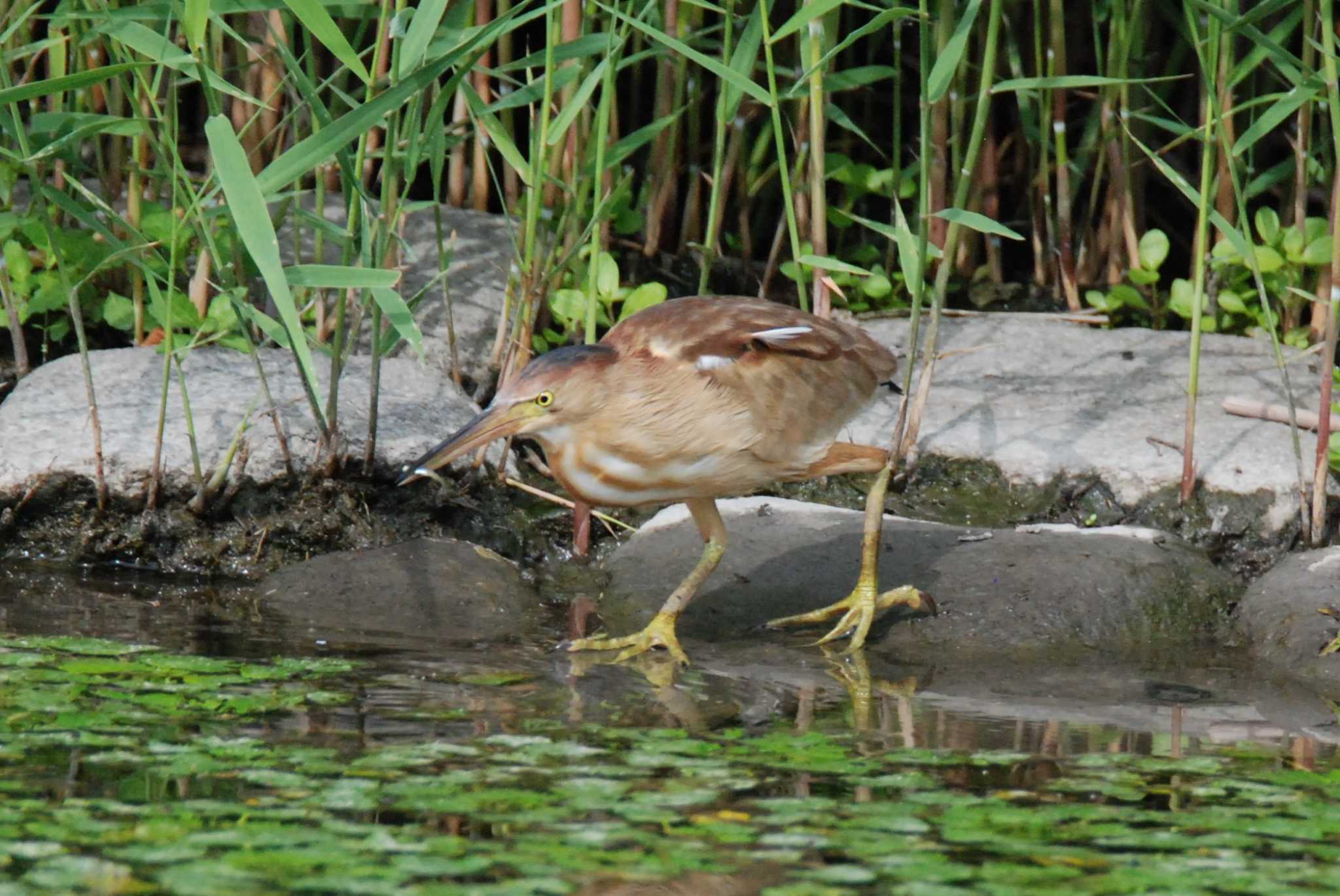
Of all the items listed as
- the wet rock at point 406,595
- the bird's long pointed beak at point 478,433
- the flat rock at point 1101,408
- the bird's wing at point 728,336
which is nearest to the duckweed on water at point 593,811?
the bird's long pointed beak at point 478,433

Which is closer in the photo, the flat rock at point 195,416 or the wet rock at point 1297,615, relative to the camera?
the wet rock at point 1297,615

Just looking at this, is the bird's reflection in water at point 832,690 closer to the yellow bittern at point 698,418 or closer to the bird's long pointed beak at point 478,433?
the yellow bittern at point 698,418

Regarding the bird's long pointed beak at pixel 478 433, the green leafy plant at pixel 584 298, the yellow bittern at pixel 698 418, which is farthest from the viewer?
the green leafy plant at pixel 584 298

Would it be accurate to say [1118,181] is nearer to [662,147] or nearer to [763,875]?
[662,147]

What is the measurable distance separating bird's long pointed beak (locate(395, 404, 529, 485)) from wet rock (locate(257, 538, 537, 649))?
2.28 ft

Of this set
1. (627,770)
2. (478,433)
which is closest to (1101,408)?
(478,433)

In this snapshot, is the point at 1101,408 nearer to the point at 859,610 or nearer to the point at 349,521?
the point at 859,610

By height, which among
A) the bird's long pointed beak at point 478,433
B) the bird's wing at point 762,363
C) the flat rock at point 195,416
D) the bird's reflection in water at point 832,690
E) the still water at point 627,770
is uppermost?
the bird's wing at point 762,363

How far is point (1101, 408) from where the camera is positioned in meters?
5.79

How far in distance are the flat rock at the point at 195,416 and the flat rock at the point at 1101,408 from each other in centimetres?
143

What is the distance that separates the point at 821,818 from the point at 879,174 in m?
4.41

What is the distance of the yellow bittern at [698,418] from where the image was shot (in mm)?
4094

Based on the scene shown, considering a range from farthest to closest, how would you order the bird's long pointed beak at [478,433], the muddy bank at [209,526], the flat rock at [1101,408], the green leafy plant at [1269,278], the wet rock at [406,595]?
the green leafy plant at [1269,278]
the flat rock at [1101,408]
the muddy bank at [209,526]
the wet rock at [406,595]
the bird's long pointed beak at [478,433]

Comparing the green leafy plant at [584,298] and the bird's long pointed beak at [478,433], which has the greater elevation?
the green leafy plant at [584,298]
